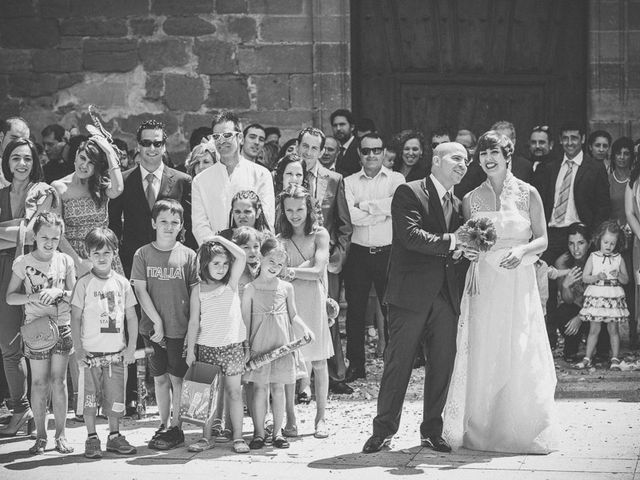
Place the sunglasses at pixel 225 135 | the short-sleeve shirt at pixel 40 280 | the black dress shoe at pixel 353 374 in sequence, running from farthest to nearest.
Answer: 1. the black dress shoe at pixel 353 374
2. the sunglasses at pixel 225 135
3. the short-sleeve shirt at pixel 40 280

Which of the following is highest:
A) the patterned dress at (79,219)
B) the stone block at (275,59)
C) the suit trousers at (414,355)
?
the stone block at (275,59)

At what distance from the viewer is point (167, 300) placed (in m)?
7.98

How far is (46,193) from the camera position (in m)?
8.55

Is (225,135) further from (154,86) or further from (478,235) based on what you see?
(154,86)

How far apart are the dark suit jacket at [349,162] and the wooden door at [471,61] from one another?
1739 mm

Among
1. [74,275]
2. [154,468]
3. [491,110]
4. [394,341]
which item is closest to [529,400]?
[394,341]

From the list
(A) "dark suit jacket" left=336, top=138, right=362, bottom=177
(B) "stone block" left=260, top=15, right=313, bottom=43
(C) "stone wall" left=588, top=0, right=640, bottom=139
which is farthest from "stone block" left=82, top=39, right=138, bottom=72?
(C) "stone wall" left=588, top=0, right=640, bottom=139

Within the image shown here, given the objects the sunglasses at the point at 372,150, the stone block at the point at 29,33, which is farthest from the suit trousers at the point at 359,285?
the stone block at the point at 29,33

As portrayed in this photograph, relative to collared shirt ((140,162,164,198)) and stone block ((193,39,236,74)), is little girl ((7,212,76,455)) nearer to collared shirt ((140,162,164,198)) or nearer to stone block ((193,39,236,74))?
collared shirt ((140,162,164,198))

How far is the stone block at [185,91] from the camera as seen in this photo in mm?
12750

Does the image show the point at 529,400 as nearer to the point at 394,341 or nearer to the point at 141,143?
the point at 394,341

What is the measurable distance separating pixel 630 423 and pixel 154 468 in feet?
10.6

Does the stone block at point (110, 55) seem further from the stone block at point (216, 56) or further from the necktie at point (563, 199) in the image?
the necktie at point (563, 199)

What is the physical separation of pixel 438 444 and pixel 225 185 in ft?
8.04
